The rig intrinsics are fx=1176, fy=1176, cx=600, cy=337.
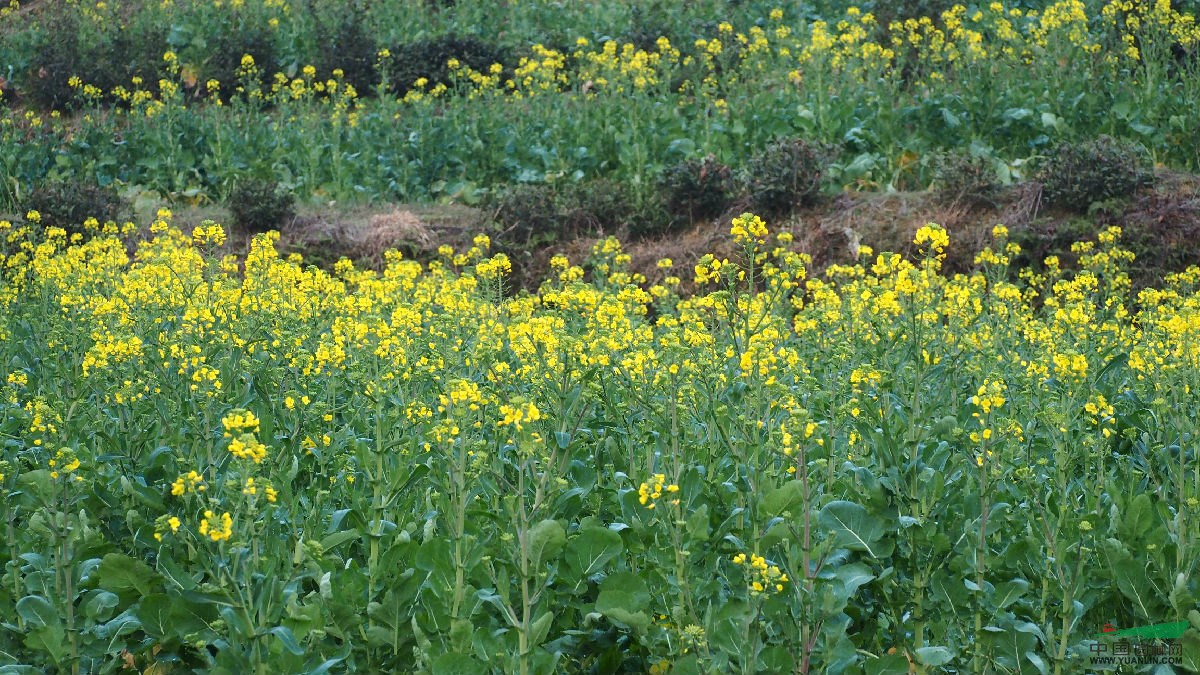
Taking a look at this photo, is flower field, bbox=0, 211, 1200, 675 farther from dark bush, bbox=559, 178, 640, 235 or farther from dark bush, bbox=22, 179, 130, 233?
dark bush, bbox=22, 179, 130, 233

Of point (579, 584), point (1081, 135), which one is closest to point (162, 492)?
point (579, 584)

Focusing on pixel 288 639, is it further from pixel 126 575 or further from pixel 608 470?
pixel 608 470

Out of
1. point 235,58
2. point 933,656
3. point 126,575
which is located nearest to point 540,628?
point 933,656

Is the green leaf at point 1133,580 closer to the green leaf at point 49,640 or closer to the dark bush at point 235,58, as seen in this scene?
the green leaf at point 49,640

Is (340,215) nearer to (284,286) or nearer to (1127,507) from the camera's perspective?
(284,286)

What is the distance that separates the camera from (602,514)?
4.39 metres

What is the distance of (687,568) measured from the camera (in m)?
3.61

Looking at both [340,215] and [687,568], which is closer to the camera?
[687,568]

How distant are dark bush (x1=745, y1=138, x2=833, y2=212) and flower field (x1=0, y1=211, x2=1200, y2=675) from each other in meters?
5.77

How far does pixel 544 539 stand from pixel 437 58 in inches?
552

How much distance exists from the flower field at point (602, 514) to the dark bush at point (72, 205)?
696 cm

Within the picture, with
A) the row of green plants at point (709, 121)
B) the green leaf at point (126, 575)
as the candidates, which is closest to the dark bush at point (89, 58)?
the row of green plants at point (709, 121)

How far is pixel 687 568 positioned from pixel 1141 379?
3.02 meters

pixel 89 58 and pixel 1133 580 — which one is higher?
pixel 1133 580
